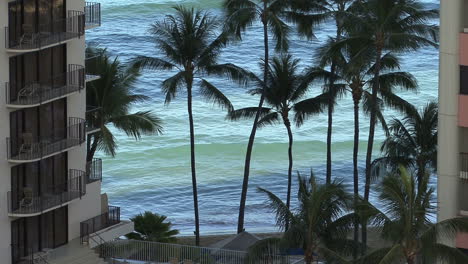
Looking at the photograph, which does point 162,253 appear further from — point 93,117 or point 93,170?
point 93,117

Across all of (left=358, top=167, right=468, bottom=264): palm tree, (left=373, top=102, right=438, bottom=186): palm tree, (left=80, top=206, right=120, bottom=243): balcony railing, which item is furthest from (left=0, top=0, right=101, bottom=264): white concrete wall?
(left=373, top=102, right=438, bottom=186): palm tree

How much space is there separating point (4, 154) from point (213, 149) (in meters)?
69.7

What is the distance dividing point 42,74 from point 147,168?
61.3m

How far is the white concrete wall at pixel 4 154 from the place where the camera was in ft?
160

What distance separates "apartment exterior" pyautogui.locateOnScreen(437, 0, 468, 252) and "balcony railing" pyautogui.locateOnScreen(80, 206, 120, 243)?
12181mm

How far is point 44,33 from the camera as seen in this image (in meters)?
50.7

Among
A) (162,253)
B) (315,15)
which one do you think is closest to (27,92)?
(162,253)

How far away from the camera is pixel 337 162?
369 ft

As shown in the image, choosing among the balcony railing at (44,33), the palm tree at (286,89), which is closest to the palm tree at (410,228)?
the balcony railing at (44,33)

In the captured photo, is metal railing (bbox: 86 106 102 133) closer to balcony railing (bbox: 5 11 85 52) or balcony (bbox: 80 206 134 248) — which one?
balcony (bbox: 80 206 134 248)

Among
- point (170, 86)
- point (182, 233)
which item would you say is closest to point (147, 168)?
point (182, 233)

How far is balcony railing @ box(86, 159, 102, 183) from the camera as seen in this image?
55062mm

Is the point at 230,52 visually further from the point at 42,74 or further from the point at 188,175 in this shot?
the point at 42,74

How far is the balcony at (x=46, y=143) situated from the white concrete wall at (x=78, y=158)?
1.80ft
